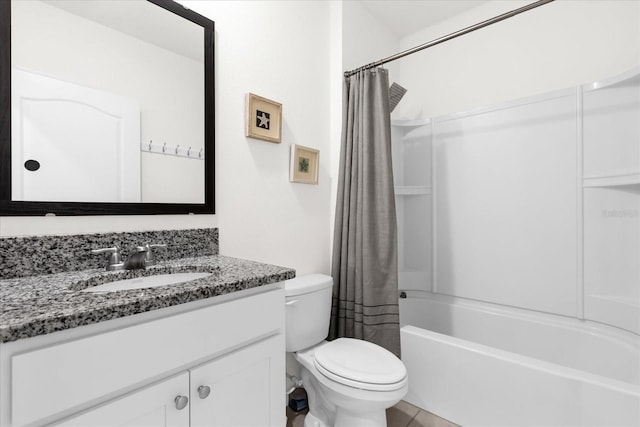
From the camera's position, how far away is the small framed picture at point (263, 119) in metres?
1.54

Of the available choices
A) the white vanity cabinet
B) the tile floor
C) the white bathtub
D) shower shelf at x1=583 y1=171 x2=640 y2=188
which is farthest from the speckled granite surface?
shower shelf at x1=583 y1=171 x2=640 y2=188

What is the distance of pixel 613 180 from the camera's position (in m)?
1.72

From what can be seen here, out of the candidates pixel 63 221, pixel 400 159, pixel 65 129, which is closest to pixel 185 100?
pixel 65 129

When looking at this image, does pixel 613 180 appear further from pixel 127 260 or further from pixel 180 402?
pixel 127 260

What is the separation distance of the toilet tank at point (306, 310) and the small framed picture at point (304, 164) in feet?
1.92

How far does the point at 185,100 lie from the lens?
133 cm

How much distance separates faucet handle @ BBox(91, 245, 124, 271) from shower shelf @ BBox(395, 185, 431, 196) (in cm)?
198

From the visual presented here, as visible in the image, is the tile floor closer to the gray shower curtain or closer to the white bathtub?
the white bathtub

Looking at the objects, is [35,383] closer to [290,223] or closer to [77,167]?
[77,167]

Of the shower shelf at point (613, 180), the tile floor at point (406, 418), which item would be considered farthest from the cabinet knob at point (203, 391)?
the shower shelf at point (613, 180)

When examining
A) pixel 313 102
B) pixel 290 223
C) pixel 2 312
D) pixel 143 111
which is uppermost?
pixel 313 102

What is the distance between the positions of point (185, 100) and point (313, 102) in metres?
0.85

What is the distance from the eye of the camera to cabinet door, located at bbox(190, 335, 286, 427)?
2.70 feet

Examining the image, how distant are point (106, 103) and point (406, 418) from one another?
2006mm
